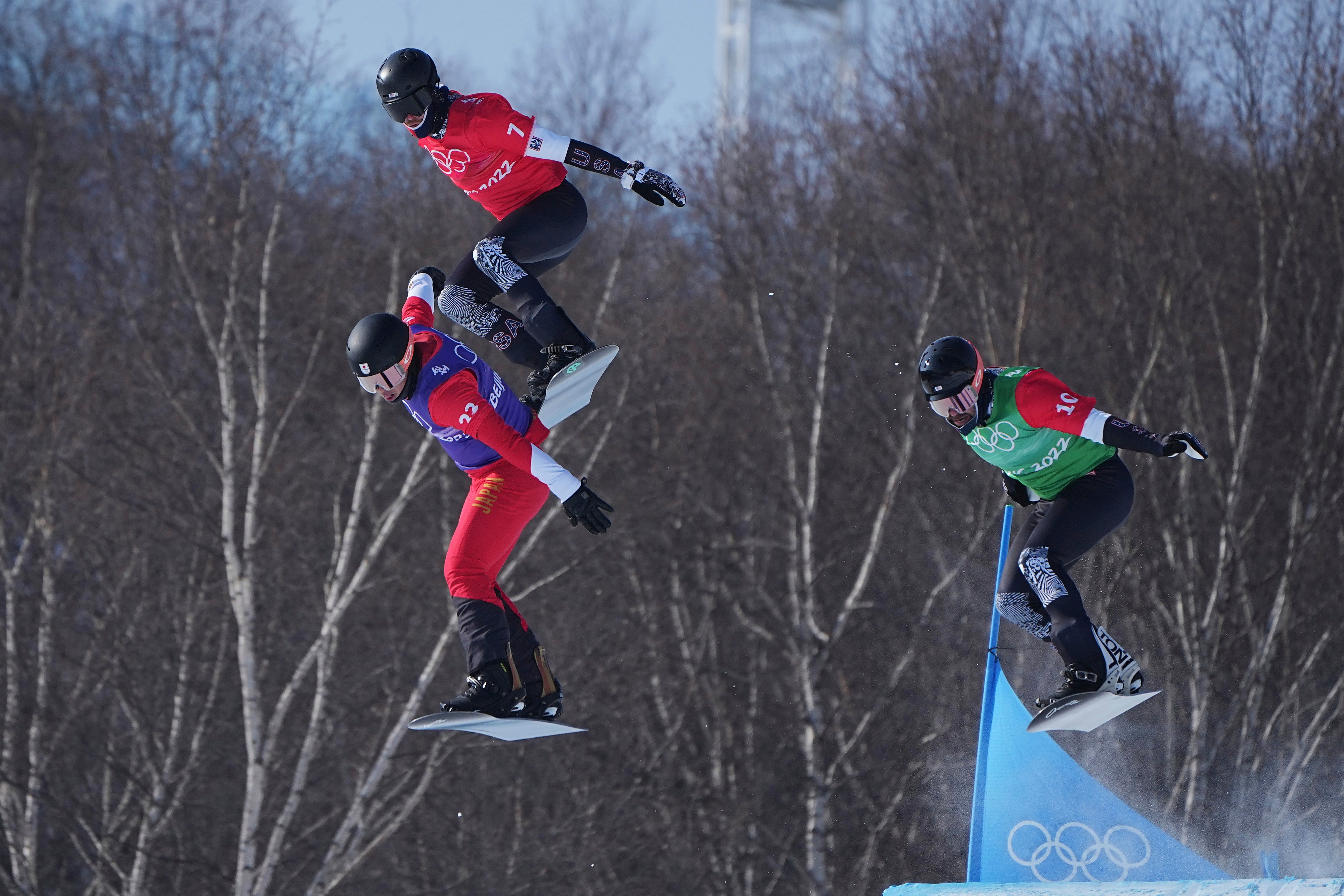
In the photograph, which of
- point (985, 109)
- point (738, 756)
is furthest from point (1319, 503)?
point (738, 756)

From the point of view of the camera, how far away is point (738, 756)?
16125 millimetres

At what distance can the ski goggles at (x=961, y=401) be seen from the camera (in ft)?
21.4

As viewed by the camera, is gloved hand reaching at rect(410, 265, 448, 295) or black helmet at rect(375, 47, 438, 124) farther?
gloved hand reaching at rect(410, 265, 448, 295)

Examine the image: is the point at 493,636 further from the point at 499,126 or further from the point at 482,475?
the point at 499,126

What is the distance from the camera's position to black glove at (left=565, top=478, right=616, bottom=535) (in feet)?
19.3

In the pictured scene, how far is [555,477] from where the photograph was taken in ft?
19.5

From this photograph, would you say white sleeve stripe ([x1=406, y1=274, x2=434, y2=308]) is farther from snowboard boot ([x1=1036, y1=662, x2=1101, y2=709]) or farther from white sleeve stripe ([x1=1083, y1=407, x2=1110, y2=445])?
snowboard boot ([x1=1036, y1=662, x2=1101, y2=709])

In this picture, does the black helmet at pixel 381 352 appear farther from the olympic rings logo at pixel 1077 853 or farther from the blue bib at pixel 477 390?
the olympic rings logo at pixel 1077 853

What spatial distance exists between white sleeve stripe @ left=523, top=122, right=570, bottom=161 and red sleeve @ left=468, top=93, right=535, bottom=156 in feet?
0.07

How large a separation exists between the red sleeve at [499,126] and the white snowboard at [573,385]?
1015 mm

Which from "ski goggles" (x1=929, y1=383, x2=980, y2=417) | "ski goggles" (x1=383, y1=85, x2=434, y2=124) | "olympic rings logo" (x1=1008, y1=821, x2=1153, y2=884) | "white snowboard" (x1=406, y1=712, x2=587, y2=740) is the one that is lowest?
"olympic rings logo" (x1=1008, y1=821, x2=1153, y2=884)

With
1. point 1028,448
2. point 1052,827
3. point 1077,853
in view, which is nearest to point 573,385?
point 1028,448

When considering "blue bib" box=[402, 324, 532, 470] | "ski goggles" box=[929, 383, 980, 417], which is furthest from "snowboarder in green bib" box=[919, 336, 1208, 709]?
"blue bib" box=[402, 324, 532, 470]

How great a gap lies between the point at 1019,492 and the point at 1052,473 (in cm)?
33
